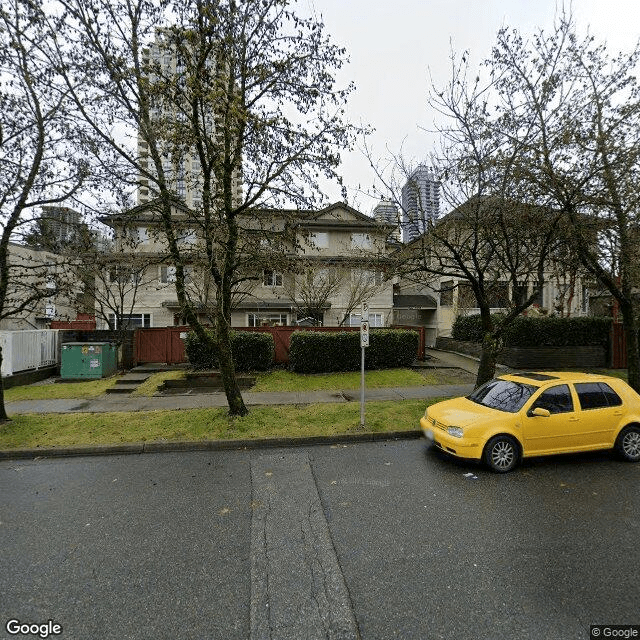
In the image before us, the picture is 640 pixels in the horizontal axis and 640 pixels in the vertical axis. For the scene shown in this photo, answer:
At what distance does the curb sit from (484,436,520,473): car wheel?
1820 mm

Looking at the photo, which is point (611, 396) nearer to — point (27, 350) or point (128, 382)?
point (128, 382)

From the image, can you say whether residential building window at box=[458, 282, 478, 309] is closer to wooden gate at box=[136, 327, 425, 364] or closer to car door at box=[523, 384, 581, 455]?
wooden gate at box=[136, 327, 425, 364]

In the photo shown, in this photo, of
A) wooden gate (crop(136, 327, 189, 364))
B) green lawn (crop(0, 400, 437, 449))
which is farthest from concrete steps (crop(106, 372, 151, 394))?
green lawn (crop(0, 400, 437, 449))

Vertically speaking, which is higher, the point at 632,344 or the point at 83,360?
the point at 632,344

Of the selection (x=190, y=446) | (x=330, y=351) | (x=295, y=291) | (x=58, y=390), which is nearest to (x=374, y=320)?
(x=295, y=291)

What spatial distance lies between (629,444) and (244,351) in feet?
35.9

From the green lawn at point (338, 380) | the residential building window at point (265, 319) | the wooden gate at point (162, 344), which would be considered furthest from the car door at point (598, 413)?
the residential building window at point (265, 319)

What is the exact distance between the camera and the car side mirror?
543 cm

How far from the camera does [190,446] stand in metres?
6.45

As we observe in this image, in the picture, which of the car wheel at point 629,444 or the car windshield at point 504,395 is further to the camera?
the car wheel at point 629,444

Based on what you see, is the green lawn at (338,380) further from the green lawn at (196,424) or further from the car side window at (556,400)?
the car side window at (556,400)

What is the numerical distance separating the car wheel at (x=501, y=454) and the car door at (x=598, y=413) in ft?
4.36

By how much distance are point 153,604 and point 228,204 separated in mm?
6529

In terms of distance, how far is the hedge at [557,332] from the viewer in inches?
557
